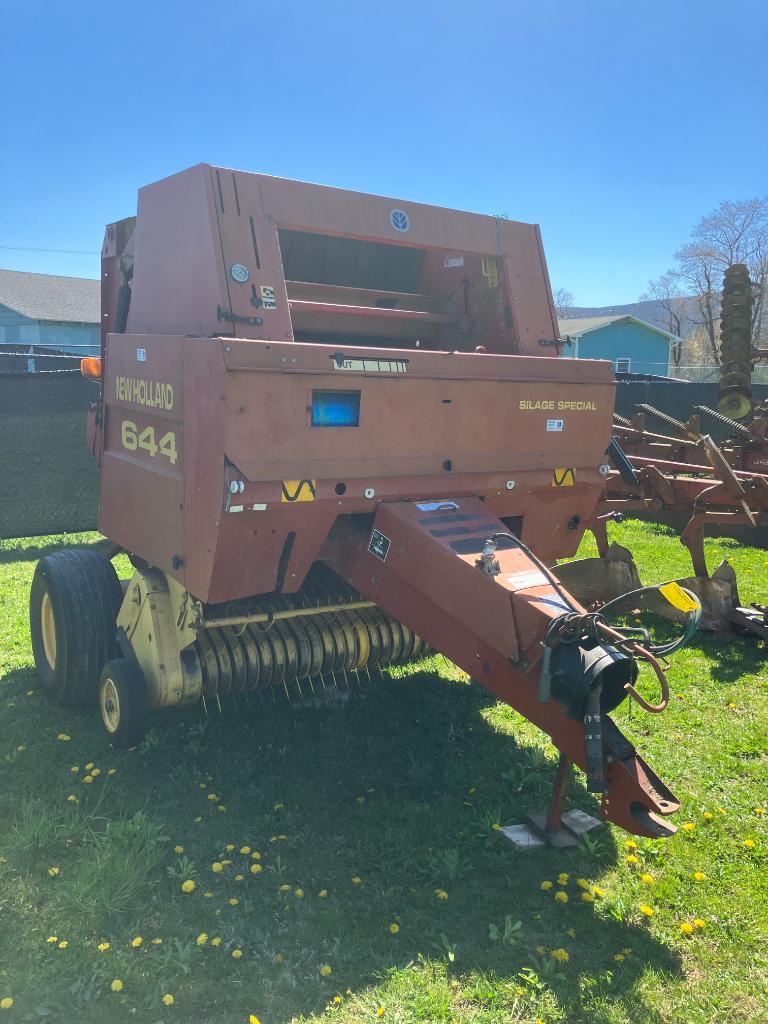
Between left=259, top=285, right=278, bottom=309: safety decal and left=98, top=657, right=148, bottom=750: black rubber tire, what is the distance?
1.79 metres

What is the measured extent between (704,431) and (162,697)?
10.4m

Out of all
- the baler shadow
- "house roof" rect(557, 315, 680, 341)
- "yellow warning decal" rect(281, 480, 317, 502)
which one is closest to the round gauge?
"yellow warning decal" rect(281, 480, 317, 502)

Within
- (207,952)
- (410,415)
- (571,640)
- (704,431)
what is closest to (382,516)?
(410,415)

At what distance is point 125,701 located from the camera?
3979 millimetres

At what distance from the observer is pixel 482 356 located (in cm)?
379

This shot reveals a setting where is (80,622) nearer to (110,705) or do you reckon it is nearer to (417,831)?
(110,705)

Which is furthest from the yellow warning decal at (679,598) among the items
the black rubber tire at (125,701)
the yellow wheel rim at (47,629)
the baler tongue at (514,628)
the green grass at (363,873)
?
the yellow wheel rim at (47,629)

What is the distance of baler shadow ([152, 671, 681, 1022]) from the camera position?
2.80m

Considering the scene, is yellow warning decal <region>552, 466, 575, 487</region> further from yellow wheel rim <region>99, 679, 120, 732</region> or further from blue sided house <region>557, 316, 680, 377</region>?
blue sided house <region>557, 316, 680, 377</region>

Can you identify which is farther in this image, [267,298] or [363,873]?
[267,298]

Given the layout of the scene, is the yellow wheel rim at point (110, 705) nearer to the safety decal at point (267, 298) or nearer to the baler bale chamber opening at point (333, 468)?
the baler bale chamber opening at point (333, 468)

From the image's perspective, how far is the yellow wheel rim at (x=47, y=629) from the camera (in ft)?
15.6

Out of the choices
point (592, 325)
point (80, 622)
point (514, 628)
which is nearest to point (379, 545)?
point (514, 628)

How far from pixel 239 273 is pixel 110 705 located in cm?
211
